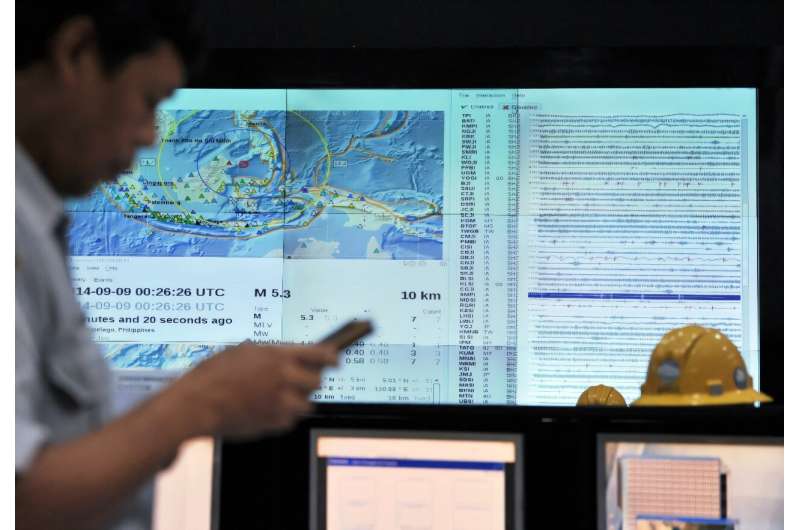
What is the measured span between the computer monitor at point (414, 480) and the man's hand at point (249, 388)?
21.3 inches

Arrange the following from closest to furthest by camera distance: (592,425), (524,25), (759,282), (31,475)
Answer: (31,475), (592,425), (759,282), (524,25)

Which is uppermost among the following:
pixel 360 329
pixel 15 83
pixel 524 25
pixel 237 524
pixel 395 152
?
pixel 524 25

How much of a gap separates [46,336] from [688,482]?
0.92m

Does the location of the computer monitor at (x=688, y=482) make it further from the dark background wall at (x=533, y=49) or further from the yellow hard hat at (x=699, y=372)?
the dark background wall at (x=533, y=49)

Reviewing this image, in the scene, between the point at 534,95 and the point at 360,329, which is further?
the point at 534,95

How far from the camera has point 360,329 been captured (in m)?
0.87

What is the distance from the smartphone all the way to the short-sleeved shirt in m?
0.22

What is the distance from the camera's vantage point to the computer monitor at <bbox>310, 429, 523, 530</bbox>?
4.17 ft

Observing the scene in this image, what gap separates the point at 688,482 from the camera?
126cm

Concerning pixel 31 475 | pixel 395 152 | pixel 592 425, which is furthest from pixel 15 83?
pixel 395 152

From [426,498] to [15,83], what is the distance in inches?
32.1

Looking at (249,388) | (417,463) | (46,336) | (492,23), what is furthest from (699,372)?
(492,23)

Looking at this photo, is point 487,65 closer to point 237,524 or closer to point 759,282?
point 759,282

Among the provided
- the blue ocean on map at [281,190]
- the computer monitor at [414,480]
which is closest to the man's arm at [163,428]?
the computer monitor at [414,480]
